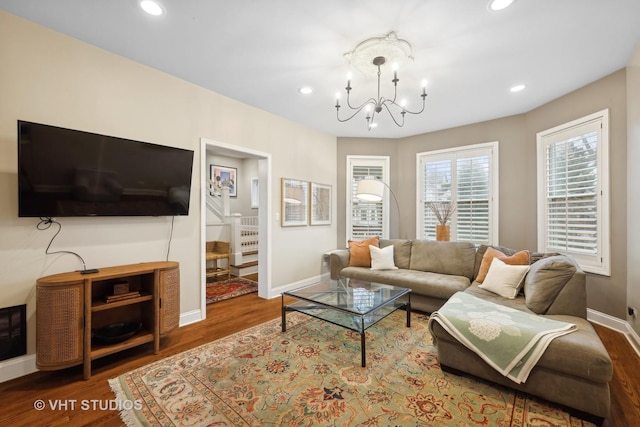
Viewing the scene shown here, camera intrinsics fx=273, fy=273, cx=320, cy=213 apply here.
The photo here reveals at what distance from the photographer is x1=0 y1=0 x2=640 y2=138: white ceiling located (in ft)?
6.29

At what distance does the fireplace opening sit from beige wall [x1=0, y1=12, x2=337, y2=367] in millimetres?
39

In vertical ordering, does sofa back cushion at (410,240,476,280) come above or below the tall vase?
below

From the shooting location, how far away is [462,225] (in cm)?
443

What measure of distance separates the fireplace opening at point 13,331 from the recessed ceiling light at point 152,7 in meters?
2.37

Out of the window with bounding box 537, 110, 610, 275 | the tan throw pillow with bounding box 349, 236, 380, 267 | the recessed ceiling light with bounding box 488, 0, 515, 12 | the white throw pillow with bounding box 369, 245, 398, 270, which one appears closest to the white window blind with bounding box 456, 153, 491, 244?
the window with bounding box 537, 110, 610, 275

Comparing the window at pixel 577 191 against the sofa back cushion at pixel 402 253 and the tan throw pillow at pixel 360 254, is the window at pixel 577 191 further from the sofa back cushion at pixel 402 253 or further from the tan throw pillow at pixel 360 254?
the tan throw pillow at pixel 360 254

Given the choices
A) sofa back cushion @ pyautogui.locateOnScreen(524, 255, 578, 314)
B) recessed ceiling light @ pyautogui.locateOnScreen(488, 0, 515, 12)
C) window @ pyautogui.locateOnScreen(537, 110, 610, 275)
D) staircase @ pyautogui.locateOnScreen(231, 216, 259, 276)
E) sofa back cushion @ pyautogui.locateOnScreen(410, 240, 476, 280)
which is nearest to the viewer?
recessed ceiling light @ pyautogui.locateOnScreen(488, 0, 515, 12)

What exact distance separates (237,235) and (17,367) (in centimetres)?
360

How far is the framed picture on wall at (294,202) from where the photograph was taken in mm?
4141

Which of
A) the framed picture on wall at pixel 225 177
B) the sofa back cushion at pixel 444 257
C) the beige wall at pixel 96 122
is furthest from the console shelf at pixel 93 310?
the framed picture on wall at pixel 225 177

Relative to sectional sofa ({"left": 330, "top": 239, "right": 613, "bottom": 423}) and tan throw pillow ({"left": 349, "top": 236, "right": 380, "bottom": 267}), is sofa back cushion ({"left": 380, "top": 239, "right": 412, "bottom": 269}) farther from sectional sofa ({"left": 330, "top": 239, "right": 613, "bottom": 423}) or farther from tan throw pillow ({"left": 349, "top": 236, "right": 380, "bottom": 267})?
tan throw pillow ({"left": 349, "top": 236, "right": 380, "bottom": 267})

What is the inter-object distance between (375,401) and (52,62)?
11.5 feet

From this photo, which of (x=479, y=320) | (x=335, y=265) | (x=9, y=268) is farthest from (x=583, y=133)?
(x=9, y=268)

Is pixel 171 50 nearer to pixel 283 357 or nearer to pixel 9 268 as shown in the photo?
pixel 9 268
